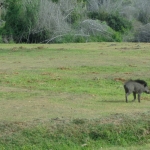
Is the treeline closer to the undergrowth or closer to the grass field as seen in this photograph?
the grass field

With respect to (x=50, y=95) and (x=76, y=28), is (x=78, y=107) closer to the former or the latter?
(x=50, y=95)

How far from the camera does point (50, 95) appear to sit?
15508 millimetres

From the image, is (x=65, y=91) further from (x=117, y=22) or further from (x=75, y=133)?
(x=117, y=22)

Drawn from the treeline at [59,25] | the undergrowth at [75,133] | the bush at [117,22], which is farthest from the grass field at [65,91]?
the bush at [117,22]

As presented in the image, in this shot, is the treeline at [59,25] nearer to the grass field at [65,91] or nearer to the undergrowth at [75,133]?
the grass field at [65,91]

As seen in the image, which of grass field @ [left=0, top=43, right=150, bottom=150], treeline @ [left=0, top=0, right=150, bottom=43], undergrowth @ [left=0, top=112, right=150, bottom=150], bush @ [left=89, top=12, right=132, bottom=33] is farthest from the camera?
bush @ [left=89, top=12, right=132, bottom=33]

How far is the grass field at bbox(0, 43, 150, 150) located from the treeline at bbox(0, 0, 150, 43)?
1199 centimetres

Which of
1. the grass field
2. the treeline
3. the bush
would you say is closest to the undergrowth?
the grass field

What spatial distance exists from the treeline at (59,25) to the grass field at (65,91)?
39.3 feet

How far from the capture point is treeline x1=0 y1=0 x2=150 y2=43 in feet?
→ 134

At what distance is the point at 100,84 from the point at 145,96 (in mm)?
2643

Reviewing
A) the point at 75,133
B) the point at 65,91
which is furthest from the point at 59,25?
the point at 75,133

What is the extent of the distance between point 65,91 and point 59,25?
2467cm

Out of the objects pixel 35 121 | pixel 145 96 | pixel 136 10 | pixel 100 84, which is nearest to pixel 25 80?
pixel 100 84
